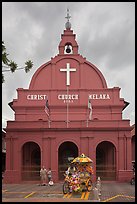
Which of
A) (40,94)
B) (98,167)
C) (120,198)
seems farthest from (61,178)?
(120,198)

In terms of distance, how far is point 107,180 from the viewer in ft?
92.2

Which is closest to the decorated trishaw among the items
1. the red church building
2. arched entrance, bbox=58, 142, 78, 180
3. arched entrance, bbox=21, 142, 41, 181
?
the red church building

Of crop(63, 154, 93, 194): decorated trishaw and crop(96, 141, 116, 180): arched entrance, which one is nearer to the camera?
crop(63, 154, 93, 194): decorated trishaw

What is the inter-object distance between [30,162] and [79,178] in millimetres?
12242

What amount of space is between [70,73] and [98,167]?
951cm

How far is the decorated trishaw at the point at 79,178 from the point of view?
19453mm

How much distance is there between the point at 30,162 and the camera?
31547 millimetres

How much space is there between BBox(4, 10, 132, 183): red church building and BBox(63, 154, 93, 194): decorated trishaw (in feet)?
22.0

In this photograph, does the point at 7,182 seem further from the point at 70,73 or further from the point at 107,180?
the point at 70,73

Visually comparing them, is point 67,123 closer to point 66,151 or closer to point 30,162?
point 66,151

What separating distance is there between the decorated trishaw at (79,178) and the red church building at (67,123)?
A: 6720mm

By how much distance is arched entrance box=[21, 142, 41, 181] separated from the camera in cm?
2859

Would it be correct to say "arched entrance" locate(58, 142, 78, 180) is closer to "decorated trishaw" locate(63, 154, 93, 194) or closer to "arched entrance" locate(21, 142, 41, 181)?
"arched entrance" locate(21, 142, 41, 181)

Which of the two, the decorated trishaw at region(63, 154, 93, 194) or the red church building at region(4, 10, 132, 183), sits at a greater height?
the red church building at region(4, 10, 132, 183)
